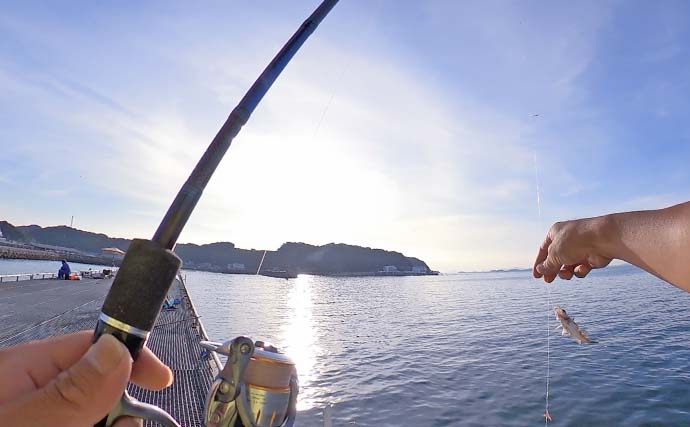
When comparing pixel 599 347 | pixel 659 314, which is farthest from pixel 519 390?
pixel 659 314

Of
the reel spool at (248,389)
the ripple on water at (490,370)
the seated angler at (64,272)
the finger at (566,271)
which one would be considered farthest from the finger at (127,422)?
the seated angler at (64,272)

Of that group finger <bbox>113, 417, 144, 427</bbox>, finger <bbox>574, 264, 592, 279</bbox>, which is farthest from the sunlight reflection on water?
finger <bbox>113, 417, 144, 427</bbox>

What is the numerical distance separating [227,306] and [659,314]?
40731 millimetres

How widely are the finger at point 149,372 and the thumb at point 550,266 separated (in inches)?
83.1

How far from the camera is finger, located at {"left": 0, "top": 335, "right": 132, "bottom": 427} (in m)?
1.19

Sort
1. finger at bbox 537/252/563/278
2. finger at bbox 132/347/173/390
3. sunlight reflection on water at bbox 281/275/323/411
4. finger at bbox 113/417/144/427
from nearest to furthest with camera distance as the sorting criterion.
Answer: finger at bbox 113/417/144/427 < finger at bbox 132/347/173/390 < finger at bbox 537/252/563/278 < sunlight reflection on water at bbox 281/275/323/411

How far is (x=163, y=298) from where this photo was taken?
1611mm

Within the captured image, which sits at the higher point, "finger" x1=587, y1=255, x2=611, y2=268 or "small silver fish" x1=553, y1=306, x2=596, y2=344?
"finger" x1=587, y1=255, x2=611, y2=268

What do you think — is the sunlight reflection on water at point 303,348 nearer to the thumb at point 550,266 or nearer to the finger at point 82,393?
the thumb at point 550,266

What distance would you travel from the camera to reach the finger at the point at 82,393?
1.19 metres

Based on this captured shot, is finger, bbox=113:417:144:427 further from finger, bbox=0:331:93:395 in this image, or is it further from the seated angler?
the seated angler

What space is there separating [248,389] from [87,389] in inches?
27.8

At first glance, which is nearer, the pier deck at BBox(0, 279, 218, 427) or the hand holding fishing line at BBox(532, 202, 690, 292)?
the hand holding fishing line at BBox(532, 202, 690, 292)

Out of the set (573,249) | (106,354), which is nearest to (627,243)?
(573,249)
